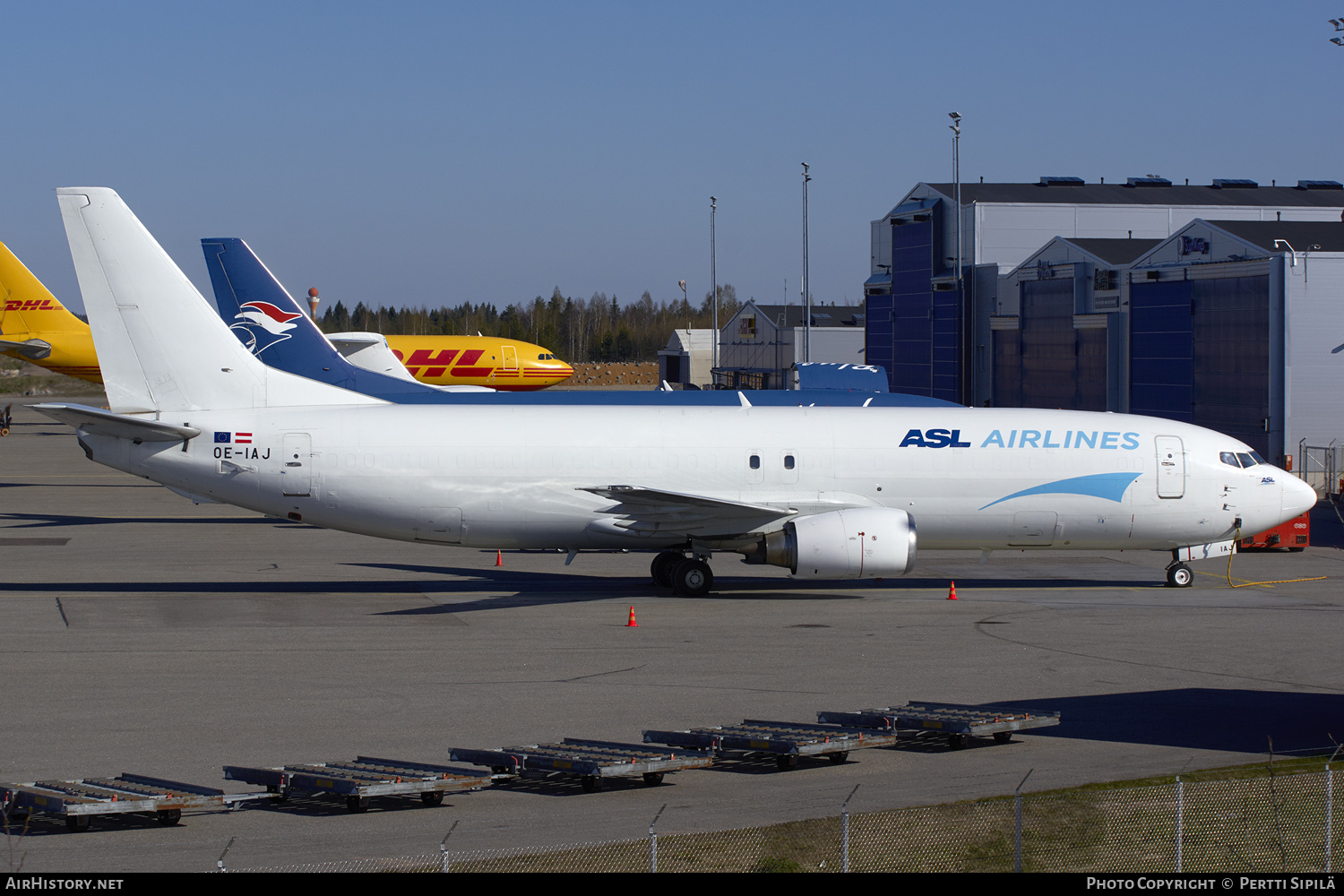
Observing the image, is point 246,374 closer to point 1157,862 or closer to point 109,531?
point 109,531

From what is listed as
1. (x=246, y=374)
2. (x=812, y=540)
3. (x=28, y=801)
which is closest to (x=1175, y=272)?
(x=812, y=540)

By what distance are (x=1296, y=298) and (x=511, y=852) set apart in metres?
45.5

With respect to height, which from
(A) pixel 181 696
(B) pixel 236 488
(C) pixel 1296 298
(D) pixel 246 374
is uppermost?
(C) pixel 1296 298

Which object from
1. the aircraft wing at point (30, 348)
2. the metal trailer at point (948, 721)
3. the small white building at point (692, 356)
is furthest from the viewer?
the small white building at point (692, 356)

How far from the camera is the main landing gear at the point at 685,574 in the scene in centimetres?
2880

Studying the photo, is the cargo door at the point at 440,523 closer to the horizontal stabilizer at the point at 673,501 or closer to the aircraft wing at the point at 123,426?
the horizontal stabilizer at the point at 673,501

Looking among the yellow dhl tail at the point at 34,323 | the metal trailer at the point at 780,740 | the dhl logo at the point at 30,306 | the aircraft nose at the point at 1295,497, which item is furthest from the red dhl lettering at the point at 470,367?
the metal trailer at the point at 780,740

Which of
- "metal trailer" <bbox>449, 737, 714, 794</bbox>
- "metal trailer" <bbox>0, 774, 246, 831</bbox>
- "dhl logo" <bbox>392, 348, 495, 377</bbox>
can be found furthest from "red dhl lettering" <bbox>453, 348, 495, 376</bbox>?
"metal trailer" <bbox>0, 774, 246, 831</bbox>

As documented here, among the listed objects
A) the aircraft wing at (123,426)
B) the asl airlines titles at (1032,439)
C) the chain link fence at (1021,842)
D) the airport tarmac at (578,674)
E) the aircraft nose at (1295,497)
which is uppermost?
the aircraft wing at (123,426)

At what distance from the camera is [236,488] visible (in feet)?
90.2

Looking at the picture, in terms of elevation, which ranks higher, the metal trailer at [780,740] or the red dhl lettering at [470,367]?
the red dhl lettering at [470,367]

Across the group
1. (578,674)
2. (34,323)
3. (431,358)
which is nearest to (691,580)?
(578,674)

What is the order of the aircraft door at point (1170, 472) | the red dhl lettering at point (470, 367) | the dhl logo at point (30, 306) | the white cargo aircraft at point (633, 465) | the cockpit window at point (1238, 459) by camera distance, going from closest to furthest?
the white cargo aircraft at point (633, 465)
the aircraft door at point (1170, 472)
the cockpit window at point (1238, 459)
the dhl logo at point (30, 306)
the red dhl lettering at point (470, 367)

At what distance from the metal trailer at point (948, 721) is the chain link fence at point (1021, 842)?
296 cm
